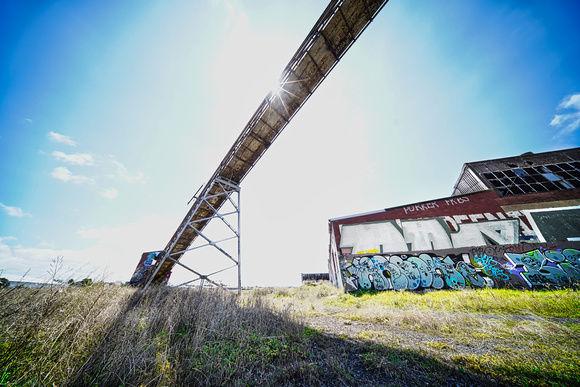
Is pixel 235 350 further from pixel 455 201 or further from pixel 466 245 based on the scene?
pixel 455 201

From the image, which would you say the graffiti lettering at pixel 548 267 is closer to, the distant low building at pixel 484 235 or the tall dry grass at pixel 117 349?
the distant low building at pixel 484 235

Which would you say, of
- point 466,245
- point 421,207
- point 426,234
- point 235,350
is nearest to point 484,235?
point 466,245

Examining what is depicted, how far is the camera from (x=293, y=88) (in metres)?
6.59

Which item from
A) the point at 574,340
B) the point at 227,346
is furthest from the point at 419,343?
the point at 227,346

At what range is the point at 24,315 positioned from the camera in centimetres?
217

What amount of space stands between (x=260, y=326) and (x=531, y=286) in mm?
15185

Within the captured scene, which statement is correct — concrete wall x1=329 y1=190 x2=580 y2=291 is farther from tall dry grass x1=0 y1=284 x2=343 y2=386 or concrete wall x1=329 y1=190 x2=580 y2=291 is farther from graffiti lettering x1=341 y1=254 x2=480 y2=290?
tall dry grass x1=0 y1=284 x2=343 y2=386

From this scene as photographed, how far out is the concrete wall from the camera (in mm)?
10188

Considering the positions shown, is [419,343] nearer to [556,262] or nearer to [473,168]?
[556,262]

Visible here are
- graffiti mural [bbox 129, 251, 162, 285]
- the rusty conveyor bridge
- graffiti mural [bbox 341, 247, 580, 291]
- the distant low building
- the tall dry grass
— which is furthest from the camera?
graffiti mural [bbox 129, 251, 162, 285]

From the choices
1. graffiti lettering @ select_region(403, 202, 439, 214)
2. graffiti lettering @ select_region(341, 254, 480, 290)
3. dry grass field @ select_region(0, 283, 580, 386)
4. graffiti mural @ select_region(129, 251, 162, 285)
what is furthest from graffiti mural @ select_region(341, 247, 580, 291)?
graffiti mural @ select_region(129, 251, 162, 285)

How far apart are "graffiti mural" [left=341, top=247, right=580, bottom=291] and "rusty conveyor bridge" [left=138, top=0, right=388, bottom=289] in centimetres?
897

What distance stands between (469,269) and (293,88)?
1444 cm

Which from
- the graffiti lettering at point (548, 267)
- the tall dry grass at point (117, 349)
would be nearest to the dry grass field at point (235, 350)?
the tall dry grass at point (117, 349)
